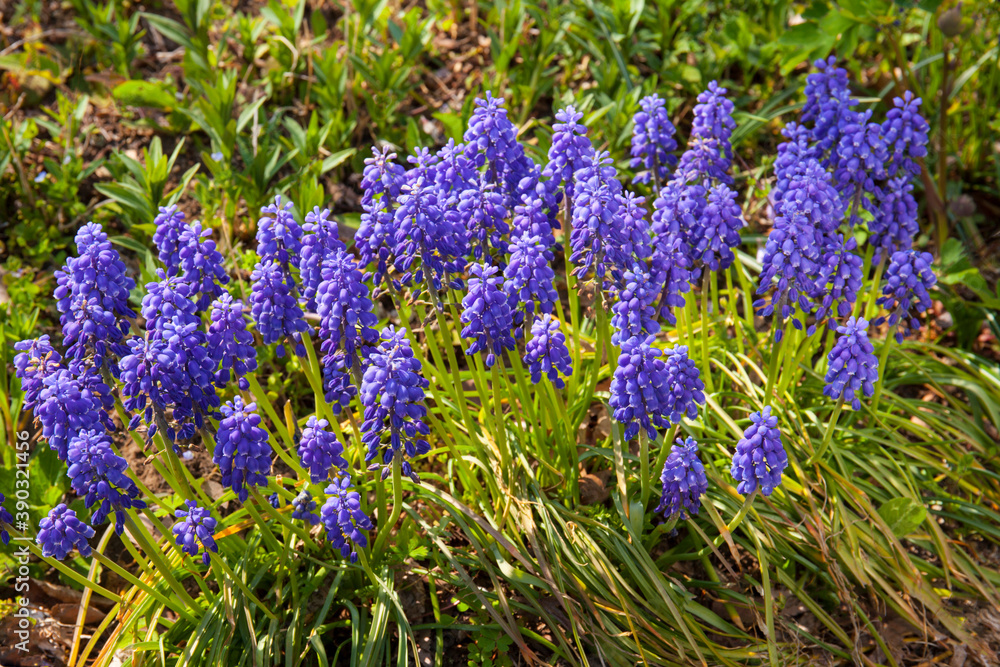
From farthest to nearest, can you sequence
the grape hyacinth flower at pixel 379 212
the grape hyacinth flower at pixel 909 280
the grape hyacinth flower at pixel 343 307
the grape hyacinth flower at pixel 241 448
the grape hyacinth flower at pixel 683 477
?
the grape hyacinth flower at pixel 909 280, the grape hyacinth flower at pixel 379 212, the grape hyacinth flower at pixel 683 477, the grape hyacinth flower at pixel 343 307, the grape hyacinth flower at pixel 241 448

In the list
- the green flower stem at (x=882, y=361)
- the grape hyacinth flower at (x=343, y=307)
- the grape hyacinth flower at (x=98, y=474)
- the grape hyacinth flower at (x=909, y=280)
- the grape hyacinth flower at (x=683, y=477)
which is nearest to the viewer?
the grape hyacinth flower at (x=98, y=474)

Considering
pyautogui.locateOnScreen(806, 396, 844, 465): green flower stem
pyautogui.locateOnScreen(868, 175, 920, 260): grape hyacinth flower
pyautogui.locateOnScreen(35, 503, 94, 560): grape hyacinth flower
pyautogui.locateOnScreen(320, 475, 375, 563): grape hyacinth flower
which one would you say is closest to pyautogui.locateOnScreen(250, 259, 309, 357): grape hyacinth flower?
pyautogui.locateOnScreen(320, 475, 375, 563): grape hyacinth flower

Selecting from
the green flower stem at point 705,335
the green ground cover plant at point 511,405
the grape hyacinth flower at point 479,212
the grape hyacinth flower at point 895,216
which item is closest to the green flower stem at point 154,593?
the green ground cover plant at point 511,405

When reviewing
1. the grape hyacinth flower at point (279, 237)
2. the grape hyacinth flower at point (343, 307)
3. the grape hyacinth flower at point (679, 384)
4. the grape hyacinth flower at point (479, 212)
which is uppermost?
the grape hyacinth flower at point (479, 212)

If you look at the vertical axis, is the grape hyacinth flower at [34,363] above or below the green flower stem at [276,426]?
above

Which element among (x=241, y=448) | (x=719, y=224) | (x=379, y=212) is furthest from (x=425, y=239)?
(x=719, y=224)

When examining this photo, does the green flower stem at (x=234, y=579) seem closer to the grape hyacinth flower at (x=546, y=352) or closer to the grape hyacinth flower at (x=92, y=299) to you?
the grape hyacinth flower at (x=92, y=299)

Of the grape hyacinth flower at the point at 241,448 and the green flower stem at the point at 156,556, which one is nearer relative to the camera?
the grape hyacinth flower at the point at 241,448

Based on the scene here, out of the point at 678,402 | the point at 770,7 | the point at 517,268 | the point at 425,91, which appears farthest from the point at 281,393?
the point at 770,7

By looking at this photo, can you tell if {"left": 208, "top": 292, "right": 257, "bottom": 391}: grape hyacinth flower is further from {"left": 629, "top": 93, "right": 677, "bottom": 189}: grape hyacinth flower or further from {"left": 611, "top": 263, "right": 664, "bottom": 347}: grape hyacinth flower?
{"left": 629, "top": 93, "right": 677, "bottom": 189}: grape hyacinth flower
